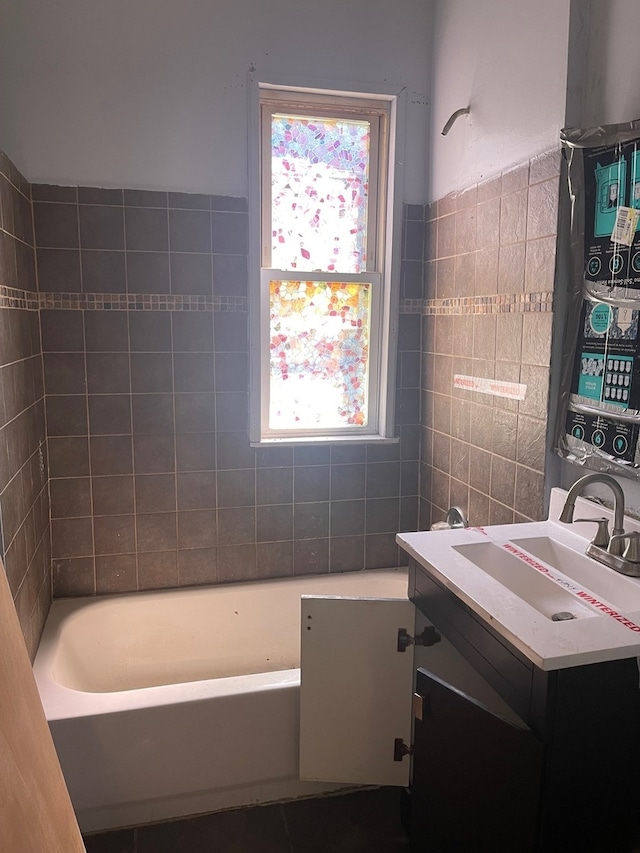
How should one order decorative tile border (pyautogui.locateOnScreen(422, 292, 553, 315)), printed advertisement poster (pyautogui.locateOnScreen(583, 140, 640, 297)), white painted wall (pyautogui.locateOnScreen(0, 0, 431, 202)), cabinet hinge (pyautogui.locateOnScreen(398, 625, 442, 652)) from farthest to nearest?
1. white painted wall (pyautogui.locateOnScreen(0, 0, 431, 202))
2. decorative tile border (pyautogui.locateOnScreen(422, 292, 553, 315))
3. cabinet hinge (pyautogui.locateOnScreen(398, 625, 442, 652))
4. printed advertisement poster (pyautogui.locateOnScreen(583, 140, 640, 297))

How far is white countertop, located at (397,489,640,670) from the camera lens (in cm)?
123

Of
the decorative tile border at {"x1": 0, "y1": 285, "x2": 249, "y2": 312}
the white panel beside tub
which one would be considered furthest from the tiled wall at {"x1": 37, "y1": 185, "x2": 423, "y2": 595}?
the white panel beside tub

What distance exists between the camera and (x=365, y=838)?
191 centimetres

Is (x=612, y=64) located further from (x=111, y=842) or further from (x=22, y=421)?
(x=111, y=842)

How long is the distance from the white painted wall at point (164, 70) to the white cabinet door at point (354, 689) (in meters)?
1.66

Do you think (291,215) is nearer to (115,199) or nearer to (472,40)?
(115,199)

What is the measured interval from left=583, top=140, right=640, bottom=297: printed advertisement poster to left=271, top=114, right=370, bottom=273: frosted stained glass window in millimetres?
1140

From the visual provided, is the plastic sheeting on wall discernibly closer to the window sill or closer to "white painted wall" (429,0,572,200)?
"white painted wall" (429,0,572,200)

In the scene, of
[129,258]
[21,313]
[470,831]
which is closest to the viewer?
[470,831]

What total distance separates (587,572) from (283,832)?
3.84 feet

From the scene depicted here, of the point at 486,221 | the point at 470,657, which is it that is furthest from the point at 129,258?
the point at 470,657

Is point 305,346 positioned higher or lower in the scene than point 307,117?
lower

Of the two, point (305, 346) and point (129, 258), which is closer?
point (129, 258)

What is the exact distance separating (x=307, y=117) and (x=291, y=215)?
39cm
